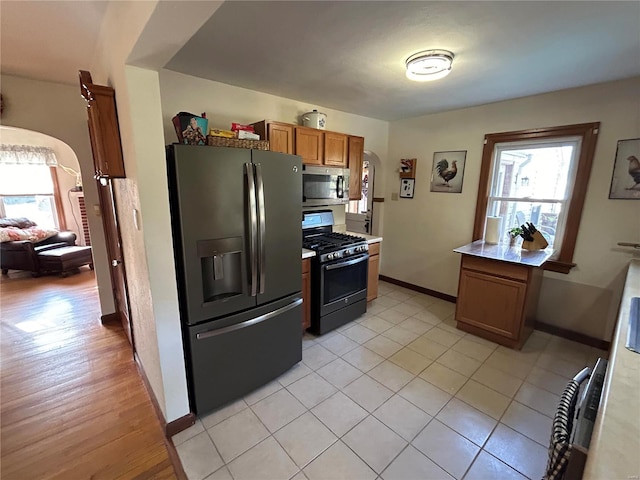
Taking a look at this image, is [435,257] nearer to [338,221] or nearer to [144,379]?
[338,221]

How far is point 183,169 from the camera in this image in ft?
5.13

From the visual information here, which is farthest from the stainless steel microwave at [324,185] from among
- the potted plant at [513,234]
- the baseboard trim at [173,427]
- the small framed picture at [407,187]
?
the baseboard trim at [173,427]

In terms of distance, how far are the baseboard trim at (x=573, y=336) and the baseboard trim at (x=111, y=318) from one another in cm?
476

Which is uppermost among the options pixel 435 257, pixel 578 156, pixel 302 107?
pixel 302 107

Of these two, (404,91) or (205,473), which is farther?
(404,91)

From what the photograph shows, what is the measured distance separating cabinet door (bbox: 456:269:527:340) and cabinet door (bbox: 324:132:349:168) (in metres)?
1.79

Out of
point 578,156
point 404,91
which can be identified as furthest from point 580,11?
point 578,156

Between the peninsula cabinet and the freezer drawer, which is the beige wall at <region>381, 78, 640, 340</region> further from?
the freezer drawer

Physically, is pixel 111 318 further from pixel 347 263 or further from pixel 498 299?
pixel 498 299

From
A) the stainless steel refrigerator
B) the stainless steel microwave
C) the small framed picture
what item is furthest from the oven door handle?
the small framed picture

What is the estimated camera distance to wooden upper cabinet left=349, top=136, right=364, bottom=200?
3.30 m

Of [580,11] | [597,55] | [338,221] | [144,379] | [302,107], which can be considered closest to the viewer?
[580,11]

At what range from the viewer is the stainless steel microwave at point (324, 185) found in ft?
9.55

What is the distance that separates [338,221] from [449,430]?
254 centimetres
